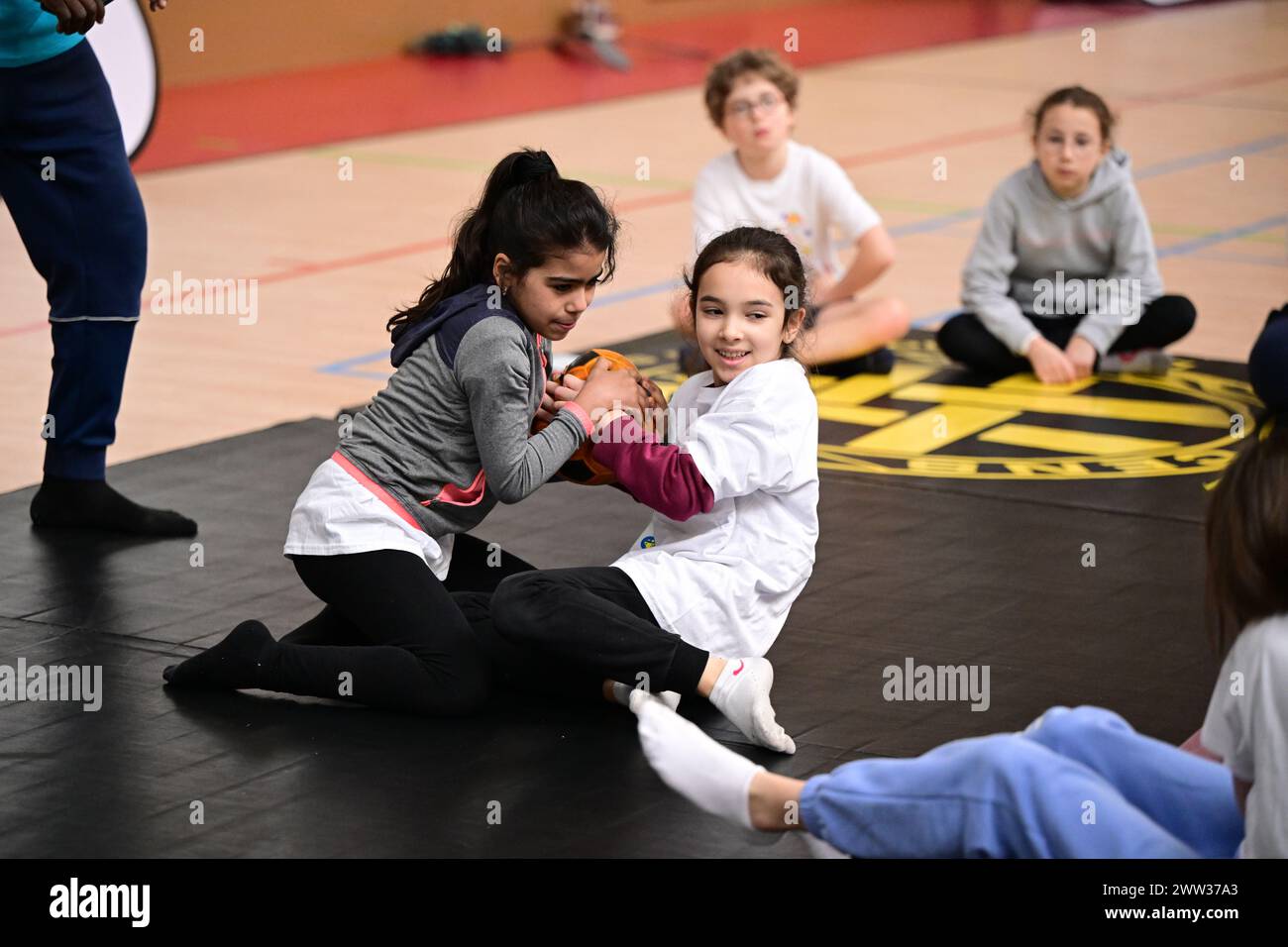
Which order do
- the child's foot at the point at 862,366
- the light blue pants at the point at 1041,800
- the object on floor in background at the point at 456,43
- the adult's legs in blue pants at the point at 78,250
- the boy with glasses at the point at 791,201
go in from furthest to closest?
the object on floor in background at the point at 456,43, the child's foot at the point at 862,366, the boy with glasses at the point at 791,201, the adult's legs in blue pants at the point at 78,250, the light blue pants at the point at 1041,800

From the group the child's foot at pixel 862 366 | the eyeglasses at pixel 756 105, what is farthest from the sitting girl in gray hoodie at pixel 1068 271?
the eyeglasses at pixel 756 105

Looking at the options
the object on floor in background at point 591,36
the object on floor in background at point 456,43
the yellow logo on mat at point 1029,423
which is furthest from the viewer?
the object on floor in background at point 591,36

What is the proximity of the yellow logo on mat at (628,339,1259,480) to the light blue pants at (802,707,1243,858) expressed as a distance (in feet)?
7.33

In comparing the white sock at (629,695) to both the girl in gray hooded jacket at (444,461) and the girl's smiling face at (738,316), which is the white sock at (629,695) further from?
the girl's smiling face at (738,316)

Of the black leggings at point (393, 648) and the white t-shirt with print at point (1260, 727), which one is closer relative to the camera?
the white t-shirt with print at point (1260, 727)

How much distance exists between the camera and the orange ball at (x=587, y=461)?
3109mm

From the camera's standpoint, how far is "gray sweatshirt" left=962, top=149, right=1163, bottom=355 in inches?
205

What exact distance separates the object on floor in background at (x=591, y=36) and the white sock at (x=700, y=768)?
9817 millimetres

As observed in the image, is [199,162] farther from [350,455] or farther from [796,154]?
→ [350,455]

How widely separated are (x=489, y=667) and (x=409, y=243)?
4.27 meters

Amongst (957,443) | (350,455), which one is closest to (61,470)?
(350,455)

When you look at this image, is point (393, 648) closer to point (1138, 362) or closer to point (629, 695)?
point (629, 695)

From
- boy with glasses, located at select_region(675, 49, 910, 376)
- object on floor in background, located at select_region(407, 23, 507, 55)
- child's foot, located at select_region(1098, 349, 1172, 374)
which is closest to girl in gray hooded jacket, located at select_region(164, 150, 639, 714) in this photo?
boy with glasses, located at select_region(675, 49, 910, 376)

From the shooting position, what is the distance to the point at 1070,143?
5.12 meters
